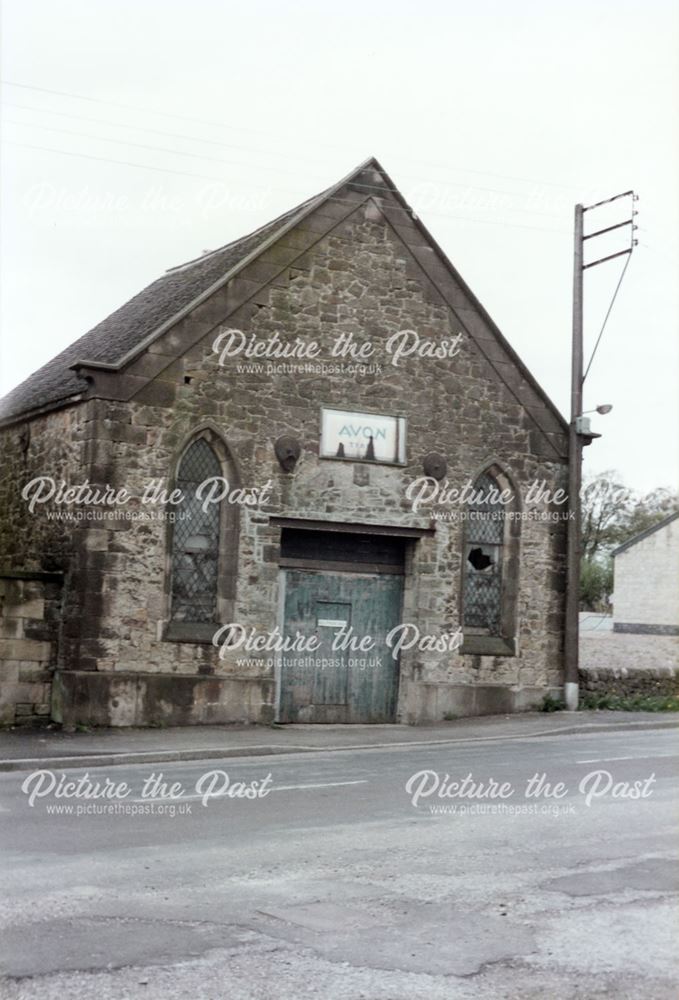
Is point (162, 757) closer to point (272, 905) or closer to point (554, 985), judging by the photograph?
point (272, 905)

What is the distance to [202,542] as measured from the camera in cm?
1945

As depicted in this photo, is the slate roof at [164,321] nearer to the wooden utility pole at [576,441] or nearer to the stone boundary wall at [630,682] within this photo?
the wooden utility pole at [576,441]

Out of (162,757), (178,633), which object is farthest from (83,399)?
(162,757)

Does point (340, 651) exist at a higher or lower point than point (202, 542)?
lower

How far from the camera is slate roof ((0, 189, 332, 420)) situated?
20.7 metres

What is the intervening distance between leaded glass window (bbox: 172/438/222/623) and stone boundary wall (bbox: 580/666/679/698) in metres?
7.49

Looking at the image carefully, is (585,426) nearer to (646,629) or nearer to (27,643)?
(27,643)

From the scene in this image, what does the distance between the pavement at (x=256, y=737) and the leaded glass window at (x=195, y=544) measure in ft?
6.05

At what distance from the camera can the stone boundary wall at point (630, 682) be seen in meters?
23.2

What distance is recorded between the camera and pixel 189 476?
19.4m

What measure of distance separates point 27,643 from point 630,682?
11471 mm

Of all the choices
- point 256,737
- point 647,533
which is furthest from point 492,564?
point 647,533

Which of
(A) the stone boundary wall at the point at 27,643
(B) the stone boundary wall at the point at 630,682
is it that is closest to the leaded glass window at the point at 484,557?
(B) the stone boundary wall at the point at 630,682

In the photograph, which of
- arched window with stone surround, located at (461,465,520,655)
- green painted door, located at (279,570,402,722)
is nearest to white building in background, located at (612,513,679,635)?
arched window with stone surround, located at (461,465,520,655)
